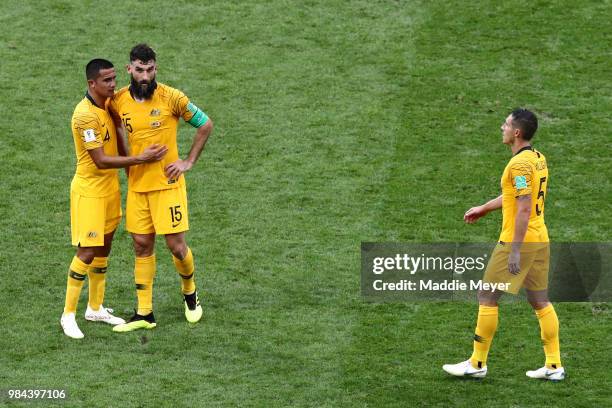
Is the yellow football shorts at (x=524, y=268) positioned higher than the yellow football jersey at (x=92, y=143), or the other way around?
the yellow football jersey at (x=92, y=143)

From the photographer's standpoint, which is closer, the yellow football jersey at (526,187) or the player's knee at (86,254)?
the yellow football jersey at (526,187)

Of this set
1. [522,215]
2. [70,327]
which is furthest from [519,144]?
[70,327]

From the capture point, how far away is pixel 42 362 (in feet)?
33.3

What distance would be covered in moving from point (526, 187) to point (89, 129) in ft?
11.5

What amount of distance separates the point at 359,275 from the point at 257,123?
10.6ft

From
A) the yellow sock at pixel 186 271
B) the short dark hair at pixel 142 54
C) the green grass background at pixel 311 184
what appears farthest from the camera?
the yellow sock at pixel 186 271

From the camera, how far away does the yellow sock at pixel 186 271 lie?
10812 millimetres

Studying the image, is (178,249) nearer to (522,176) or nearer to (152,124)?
(152,124)

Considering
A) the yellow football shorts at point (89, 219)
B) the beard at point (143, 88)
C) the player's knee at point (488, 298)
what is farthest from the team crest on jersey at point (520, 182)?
the yellow football shorts at point (89, 219)

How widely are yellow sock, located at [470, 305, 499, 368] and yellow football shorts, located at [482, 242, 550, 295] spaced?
223 millimetres

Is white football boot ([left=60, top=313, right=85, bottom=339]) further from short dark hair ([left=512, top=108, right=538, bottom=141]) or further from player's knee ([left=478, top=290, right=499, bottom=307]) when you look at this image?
short dark hair ([left=512, top=108, right=538, bottom=141])

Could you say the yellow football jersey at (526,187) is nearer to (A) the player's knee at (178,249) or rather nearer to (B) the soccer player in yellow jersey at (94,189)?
(A) the player's knee at (178,249)

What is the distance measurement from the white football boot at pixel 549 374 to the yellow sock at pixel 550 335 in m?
0.03

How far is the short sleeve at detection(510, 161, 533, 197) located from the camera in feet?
31.0
